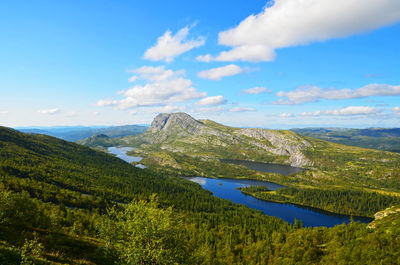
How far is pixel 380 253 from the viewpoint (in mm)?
102438

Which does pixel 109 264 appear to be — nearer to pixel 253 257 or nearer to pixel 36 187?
pixel 253 257

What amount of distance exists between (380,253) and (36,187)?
24821 centimetres

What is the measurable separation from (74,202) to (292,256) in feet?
569

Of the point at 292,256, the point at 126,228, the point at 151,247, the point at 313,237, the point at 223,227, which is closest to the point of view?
the point at 151,247

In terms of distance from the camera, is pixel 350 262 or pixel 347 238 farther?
pixel 347 238

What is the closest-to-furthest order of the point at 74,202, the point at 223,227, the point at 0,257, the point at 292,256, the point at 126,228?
1. the point at 0,257
2. the point at 126,228
3. the point at 292,256
4. the point at 74,202
5. the point at 223,227

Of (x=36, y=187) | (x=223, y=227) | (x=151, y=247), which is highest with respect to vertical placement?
(x=151, y=247)

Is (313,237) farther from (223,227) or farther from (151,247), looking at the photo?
(151,247)

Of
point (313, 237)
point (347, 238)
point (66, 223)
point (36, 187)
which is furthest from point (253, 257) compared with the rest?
point (36, 187)

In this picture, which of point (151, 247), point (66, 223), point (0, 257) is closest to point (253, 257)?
point (66, 223)

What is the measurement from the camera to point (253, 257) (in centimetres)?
13638

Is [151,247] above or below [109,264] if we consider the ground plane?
above

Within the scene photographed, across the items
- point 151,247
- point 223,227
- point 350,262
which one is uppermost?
point 151,247

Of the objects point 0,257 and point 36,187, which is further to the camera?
point 36,187
